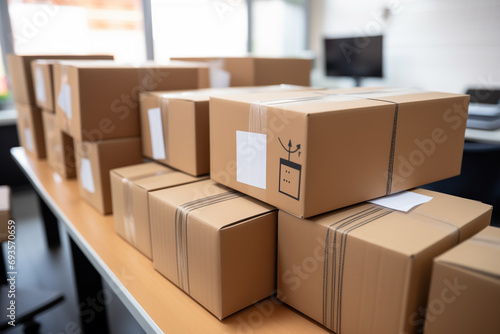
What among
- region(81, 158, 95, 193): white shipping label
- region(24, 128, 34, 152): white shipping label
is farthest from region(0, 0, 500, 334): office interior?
region(81, 158, 95, 193): white shipping label

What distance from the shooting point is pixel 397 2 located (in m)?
4.28

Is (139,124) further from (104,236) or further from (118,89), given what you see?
(104,236)

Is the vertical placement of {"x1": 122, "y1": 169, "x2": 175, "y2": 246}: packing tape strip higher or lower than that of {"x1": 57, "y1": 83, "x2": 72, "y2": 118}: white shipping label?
lower

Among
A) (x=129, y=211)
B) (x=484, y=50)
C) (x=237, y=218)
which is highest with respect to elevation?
(x=484, y=50)

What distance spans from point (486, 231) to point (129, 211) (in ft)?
2.96

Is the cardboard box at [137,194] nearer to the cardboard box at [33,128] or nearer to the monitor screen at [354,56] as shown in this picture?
the cardboard box at [33,128]

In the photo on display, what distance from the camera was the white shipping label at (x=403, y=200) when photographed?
0.79 m

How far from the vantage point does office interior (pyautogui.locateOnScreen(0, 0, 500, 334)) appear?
2.60 meters

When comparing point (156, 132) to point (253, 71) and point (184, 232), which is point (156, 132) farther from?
point (253, 71)

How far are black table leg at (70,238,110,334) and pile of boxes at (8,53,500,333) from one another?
2.03ft

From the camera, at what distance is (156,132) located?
4.07 feet

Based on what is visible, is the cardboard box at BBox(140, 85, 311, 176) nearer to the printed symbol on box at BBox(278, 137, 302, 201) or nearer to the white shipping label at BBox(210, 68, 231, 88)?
the printed symbol on box at BBox(278, 137, 302, 201)

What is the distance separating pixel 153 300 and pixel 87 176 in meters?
0.73

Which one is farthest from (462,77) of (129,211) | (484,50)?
(129,211)
